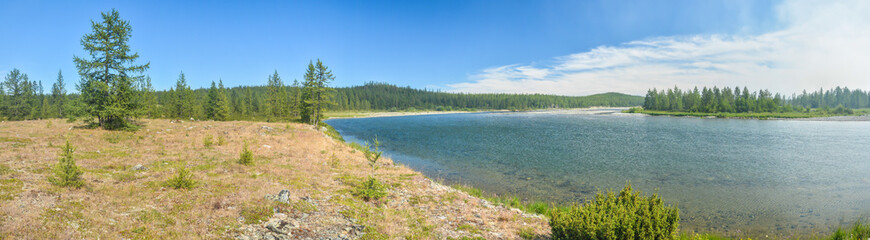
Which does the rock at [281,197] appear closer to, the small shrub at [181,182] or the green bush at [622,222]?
the small shrub at [181,182]

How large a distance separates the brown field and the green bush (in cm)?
248

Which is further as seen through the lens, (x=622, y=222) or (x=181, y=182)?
(x=181, y=182)

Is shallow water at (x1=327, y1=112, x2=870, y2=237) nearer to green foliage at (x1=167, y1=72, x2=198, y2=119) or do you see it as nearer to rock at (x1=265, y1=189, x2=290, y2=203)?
rock at (x1=265, y1=189, x2=290, y2=203)

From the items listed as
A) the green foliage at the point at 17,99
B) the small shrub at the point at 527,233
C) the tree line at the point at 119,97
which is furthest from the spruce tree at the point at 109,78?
the green foliage at the point at 17,99

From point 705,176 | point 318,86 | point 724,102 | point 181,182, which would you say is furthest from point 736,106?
point 181,182

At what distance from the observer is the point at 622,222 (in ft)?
26.5

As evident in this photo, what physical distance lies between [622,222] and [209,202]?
12845 mm

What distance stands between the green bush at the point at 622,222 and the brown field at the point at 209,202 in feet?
8.12

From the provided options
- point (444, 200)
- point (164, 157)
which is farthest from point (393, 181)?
point (164, 157)

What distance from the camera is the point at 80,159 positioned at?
16.5m

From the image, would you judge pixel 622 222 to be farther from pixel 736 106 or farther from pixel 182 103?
pixel 736 106

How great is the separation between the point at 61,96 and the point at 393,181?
149950 mm

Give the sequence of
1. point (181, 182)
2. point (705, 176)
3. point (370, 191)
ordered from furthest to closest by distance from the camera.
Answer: point (705, 176), point (370, 191), point (181, 182)

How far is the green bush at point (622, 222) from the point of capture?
791 cm
